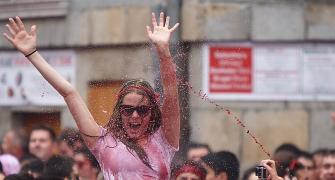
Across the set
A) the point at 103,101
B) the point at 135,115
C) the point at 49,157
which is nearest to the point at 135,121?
the point at 135,115

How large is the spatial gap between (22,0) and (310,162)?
6.96 meters

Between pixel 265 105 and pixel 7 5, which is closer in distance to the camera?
pixel 265 105

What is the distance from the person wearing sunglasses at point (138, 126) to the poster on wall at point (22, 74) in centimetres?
994

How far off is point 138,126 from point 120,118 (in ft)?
0.41

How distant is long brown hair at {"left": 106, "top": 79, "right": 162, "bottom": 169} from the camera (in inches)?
259

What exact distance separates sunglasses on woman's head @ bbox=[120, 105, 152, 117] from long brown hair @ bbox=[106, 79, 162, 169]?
0.11ft

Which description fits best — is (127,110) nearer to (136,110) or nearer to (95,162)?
(136,110)

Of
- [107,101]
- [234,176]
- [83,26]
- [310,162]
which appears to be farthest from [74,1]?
[107,101]

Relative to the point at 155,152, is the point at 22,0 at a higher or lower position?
higher

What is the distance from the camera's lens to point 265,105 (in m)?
15.6

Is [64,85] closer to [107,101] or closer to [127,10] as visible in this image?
[107,101]

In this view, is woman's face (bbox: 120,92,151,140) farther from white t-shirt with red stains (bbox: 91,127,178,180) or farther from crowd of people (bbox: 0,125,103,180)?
crowd of people (bbox: 0,125,103,180)

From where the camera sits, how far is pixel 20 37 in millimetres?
6887

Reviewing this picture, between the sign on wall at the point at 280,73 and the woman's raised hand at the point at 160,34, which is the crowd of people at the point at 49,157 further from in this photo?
the sign on wall at the point at 280,73
